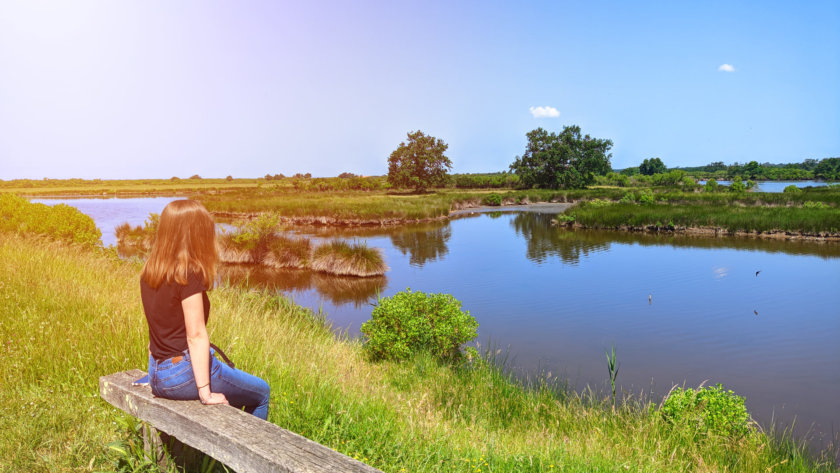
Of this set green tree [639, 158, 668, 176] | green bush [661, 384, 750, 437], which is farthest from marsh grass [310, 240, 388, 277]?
green tree [639, 158, 668, 176]

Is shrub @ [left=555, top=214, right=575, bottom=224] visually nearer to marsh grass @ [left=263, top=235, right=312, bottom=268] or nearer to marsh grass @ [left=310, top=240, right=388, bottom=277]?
marsh grass @ [left=310, top=240, right=388, bottom=277]

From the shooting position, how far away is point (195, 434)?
2428mm

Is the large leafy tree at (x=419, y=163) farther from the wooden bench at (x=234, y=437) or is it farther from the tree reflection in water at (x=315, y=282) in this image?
the wooden bench at (x=234, y=437)

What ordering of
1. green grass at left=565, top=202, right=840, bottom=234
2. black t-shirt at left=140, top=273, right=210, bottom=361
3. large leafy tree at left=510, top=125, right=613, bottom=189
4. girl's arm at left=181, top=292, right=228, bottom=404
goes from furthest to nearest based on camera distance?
large leafy tree at left=510, top=125, right=613, bottom=189
green grass at left=565, top=202, right=840, bottom=234
black t-shirt at left=140, top=273, right=210, bottom=361
girl's arm at left=181, top=292, right=228, bottom=404

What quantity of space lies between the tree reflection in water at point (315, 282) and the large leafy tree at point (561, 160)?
51.8 m

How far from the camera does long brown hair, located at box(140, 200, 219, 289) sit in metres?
2.49

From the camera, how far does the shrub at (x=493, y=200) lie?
4928 centimetres

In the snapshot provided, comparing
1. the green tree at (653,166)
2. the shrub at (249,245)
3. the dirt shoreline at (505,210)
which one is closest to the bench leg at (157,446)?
the shrub at (249,245)

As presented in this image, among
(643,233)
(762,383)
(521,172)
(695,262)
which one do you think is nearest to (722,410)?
(762,383)

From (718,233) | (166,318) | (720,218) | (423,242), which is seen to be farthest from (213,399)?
(720,218)

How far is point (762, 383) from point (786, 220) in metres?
21.6

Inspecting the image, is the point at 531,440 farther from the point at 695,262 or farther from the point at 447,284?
the point at 695,262

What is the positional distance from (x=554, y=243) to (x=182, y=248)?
74.3 ft

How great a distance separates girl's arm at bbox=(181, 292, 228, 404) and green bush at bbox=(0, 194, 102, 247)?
12335mm
